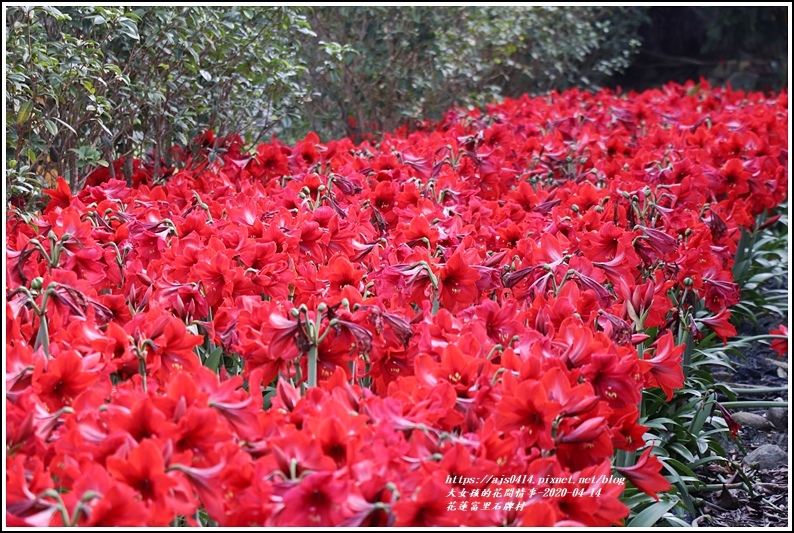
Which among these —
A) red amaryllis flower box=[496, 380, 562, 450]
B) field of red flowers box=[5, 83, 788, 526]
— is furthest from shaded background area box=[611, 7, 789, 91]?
red amaryllis flower box=[496, 380, 562, 450]

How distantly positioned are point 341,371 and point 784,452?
2.37 m

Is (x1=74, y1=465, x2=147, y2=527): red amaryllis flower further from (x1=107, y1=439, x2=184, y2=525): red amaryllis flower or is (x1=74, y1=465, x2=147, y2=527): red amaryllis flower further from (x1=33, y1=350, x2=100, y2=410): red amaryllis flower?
(x1=33, y1=350, x2=100, y2=410): red amaryllis flower

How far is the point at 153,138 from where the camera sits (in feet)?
14.4

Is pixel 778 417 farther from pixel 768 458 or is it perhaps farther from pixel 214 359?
pixel 214 359

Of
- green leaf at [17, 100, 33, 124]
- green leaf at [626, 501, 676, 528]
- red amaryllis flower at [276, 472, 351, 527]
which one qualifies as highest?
green leaf at [17, 100, 33, 124]

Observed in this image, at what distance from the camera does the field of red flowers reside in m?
1.54

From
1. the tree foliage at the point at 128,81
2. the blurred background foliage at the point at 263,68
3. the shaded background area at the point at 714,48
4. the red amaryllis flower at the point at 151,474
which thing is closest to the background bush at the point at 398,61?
the blurred background foliage at the point at 263,68

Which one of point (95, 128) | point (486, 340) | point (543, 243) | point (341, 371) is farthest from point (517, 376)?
point (95, 128)

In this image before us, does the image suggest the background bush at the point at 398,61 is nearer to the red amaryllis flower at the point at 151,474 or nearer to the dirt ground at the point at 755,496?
the dirt ground at the point at 755,496

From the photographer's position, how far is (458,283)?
8.29ft

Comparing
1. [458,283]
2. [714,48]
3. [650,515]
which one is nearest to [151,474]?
[458,283]

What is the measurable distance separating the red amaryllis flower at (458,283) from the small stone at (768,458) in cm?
155

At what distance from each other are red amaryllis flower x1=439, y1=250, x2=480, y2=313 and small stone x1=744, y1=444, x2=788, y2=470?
5.07ft

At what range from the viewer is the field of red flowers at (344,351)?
154 cm
